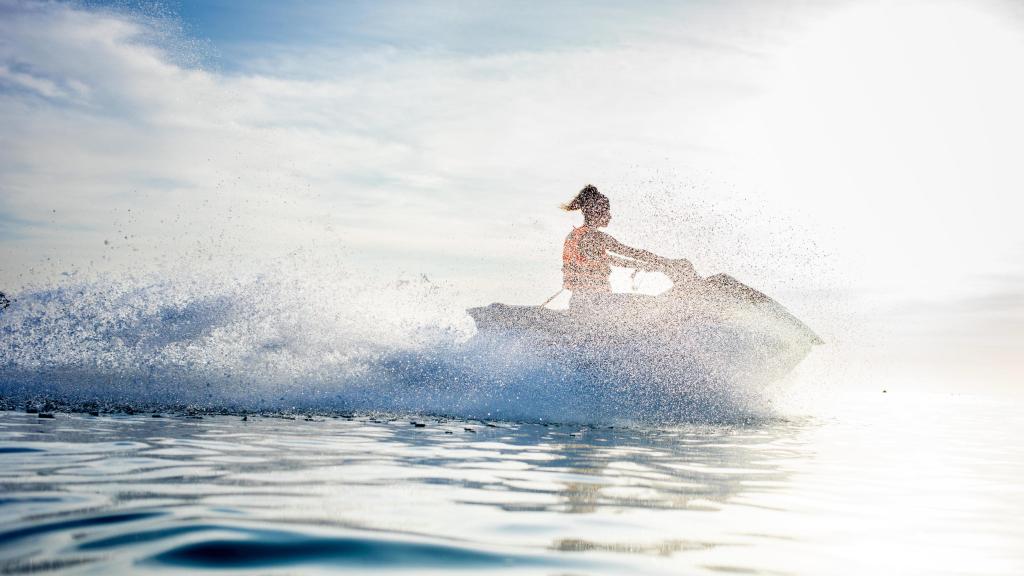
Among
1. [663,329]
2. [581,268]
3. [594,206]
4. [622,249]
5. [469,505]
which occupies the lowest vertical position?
[469,505]

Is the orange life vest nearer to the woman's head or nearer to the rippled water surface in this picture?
the woman's head

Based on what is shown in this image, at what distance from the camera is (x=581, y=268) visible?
1323 centimetres

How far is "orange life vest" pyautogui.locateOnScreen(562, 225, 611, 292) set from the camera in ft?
42.9

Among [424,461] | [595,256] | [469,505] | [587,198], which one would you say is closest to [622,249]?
[595,256]

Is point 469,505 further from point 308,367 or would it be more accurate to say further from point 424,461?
point 308,367

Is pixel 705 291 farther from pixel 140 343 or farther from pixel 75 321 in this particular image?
pixel 75 321

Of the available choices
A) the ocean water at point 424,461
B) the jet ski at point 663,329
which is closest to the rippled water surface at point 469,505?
the ocean water at point 424,461

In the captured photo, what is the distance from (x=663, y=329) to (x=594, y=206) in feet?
6.94

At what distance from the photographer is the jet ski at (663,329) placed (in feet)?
42.1

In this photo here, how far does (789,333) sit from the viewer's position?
13664 millimetres

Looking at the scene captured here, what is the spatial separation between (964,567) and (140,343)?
490 inches

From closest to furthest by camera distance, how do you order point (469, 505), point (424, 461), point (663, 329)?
point (469, 505), point (424, 461), point (663, 329)

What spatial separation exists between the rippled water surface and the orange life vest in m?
4.47

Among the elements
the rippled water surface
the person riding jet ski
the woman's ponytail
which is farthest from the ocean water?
the woman's ponytail
